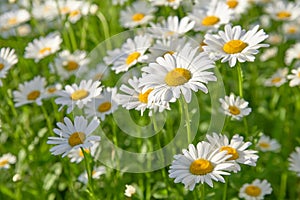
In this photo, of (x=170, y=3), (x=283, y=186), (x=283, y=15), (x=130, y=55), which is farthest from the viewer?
(x=283, y=15)

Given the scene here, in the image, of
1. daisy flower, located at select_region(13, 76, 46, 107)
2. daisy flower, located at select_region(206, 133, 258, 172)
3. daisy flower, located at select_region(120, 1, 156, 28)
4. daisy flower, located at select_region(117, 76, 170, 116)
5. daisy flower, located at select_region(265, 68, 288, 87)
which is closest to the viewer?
daisy flower, located at select_region(206, 133, 258, 172)

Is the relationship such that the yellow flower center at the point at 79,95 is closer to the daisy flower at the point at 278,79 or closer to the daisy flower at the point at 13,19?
the daisy flower at the point at 278,79

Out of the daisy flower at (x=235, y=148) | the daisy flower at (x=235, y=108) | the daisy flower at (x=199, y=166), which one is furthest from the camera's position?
the daisy flower at (x=235, y=108)

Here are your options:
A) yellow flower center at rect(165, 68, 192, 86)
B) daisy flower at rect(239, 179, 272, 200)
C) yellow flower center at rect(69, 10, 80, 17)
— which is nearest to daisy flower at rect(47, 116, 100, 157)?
yellow flower center at rect(165, 68, 192, 86)

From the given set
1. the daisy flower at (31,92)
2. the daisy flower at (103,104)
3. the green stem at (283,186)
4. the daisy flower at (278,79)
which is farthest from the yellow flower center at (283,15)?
the daisy flower at (31,92)

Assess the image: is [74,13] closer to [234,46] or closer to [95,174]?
[95,174]

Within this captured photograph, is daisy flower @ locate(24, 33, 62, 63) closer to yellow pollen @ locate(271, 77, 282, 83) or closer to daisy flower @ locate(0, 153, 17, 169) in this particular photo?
daisy flower @ locate(0, 153, 17, 169)

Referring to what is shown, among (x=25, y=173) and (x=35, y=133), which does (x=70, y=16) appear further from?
(x=25, y=173)

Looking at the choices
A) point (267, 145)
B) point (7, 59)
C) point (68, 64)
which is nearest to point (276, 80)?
point (267, 145)
